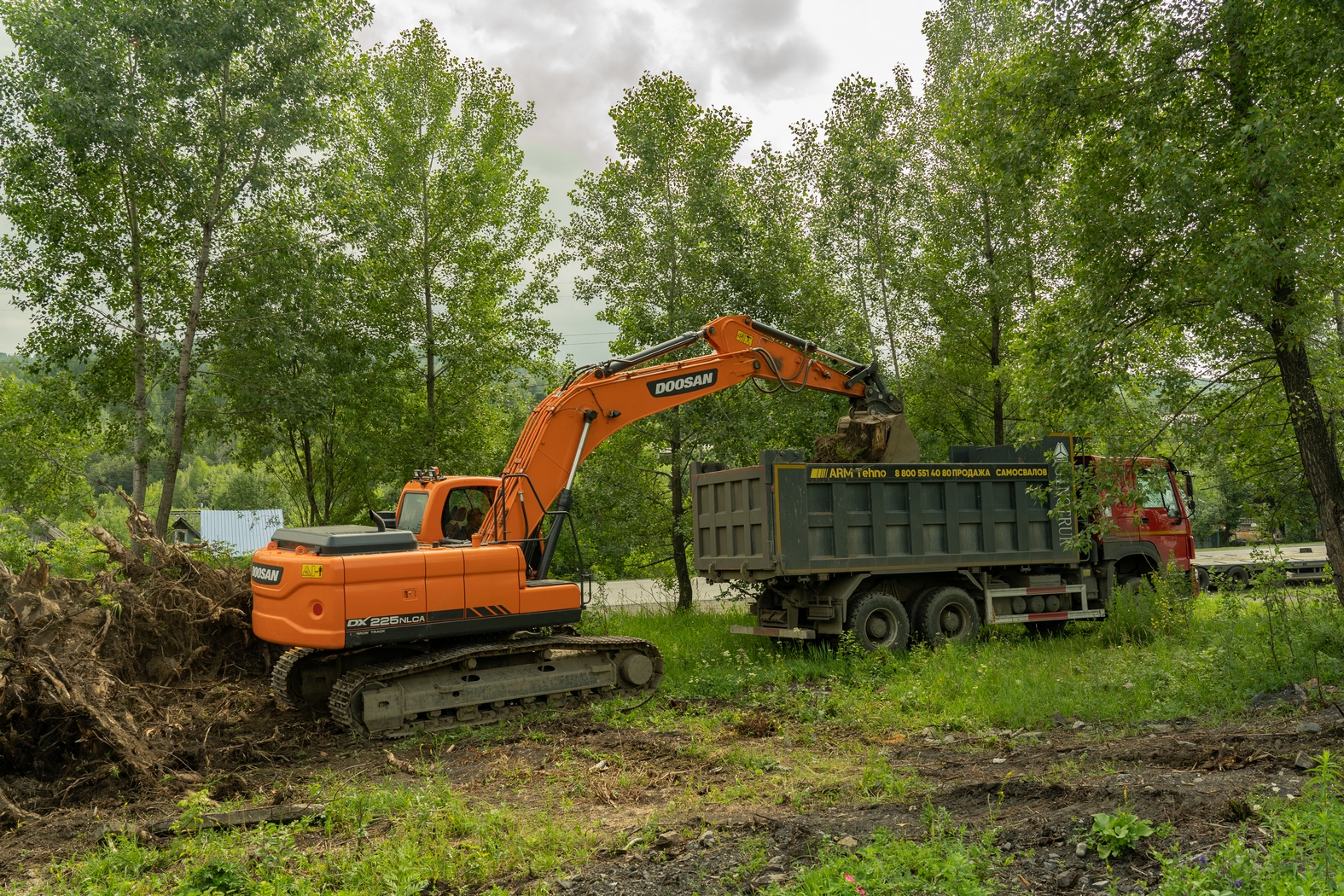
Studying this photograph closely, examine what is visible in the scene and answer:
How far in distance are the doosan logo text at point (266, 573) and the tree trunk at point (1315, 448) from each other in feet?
30.6

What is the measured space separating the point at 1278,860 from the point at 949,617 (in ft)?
26.2

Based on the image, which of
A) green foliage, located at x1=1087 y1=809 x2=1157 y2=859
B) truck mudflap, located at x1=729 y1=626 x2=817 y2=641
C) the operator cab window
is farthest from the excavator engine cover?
green foliage, located at x1=1087 y1=809 x2=1157 y2=859

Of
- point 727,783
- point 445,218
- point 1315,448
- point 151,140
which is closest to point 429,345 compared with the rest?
point 445,218

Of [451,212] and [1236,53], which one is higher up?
[451,212]

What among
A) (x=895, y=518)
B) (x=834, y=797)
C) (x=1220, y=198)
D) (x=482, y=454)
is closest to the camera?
(x=834, y=797)

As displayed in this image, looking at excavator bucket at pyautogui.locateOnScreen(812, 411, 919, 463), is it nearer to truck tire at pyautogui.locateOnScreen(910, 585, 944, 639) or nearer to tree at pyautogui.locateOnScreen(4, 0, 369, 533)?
truck tire at pyautogui.locateOnScreen(910, 585, 944, 639)

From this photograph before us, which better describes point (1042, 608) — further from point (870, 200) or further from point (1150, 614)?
point (870, 200)

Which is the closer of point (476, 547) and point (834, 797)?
point (834, 797)

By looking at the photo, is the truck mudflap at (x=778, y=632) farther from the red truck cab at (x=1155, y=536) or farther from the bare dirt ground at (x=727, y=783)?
the red truck cab at (x=1155, y=536)

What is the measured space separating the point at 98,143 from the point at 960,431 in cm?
1814

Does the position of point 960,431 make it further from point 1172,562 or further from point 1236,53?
point 1236,53

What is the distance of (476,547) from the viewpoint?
881 centimetres

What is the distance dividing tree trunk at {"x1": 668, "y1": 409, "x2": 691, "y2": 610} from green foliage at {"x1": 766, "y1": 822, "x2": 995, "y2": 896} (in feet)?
38.7

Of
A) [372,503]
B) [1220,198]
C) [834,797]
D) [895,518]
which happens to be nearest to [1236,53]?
[1220,198]
